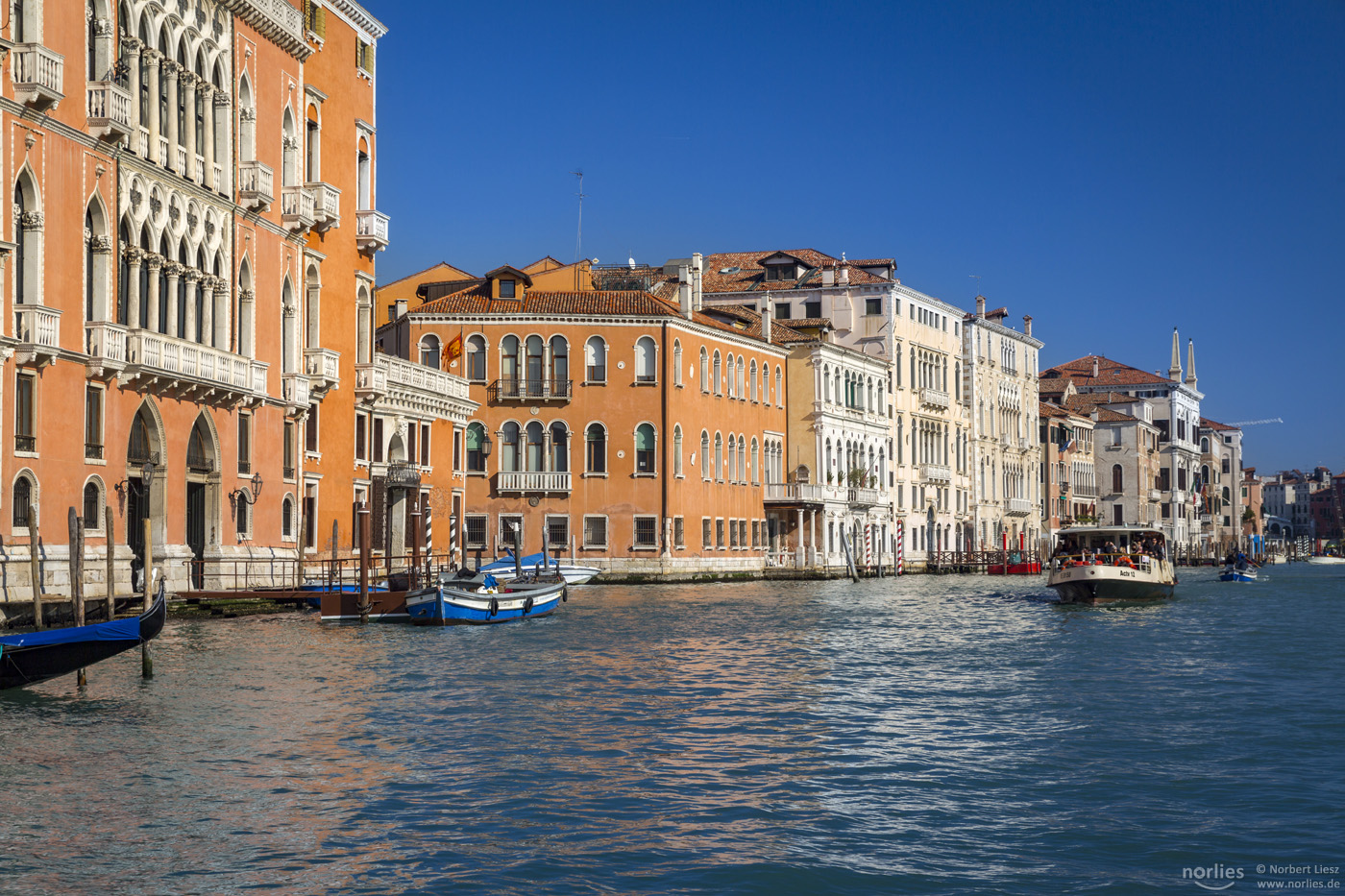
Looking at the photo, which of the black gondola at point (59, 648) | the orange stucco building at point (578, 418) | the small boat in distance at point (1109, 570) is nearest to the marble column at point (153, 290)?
the black gondola at point (59, 648)

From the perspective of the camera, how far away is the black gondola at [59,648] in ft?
47.9

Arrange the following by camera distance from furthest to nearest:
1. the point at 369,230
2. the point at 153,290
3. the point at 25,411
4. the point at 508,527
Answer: the point at 508,527 < the point at 369,230 < the point at 153,290 < the point at 25,411

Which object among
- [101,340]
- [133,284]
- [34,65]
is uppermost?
[34,65]

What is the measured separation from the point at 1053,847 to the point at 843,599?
2815 cm

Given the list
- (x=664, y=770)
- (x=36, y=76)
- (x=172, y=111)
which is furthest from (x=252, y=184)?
(x=664, y=770)

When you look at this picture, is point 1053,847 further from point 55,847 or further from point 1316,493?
point 1316,493

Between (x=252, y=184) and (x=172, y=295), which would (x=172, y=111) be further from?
(x=172, y=295)

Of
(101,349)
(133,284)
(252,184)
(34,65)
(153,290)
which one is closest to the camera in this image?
(34,65)

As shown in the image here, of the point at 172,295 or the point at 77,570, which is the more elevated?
the point at 172,295

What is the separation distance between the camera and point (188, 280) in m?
25.9

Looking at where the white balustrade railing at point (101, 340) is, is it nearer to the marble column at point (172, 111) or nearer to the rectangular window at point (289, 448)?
the marble column at point (172, 111)

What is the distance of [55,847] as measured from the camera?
899cm

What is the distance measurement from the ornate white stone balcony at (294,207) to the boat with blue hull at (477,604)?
763cm

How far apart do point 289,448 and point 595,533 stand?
15.7m
